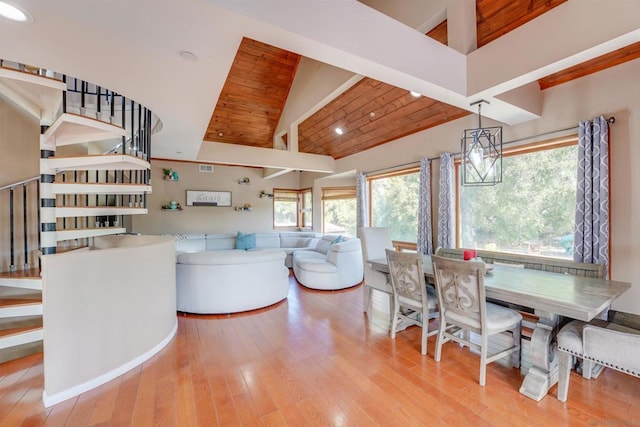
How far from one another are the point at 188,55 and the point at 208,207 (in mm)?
5905

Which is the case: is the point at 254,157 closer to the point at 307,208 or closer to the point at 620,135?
the point at 307,208

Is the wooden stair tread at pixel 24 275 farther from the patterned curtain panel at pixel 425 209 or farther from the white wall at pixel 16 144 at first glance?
the patterned curtain panel at pixel 425 209

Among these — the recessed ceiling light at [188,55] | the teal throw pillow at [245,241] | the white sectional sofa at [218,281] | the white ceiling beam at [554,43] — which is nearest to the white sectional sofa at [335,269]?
the white sectional sofa at [218,281]

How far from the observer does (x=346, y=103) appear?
5.03 m

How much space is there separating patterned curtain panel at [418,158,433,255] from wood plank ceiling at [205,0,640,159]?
0.71m

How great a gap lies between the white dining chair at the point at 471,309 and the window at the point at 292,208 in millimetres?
5919

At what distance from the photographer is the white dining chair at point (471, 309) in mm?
2150

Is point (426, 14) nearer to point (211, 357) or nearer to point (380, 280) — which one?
point (380, 280)

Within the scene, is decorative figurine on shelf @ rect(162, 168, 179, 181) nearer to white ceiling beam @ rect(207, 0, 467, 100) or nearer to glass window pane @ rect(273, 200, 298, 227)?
glass window pane @ rect(273, 200, 298, 227)

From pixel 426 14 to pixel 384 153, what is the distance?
8.83 feet

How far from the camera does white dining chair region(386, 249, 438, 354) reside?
8.60 ft

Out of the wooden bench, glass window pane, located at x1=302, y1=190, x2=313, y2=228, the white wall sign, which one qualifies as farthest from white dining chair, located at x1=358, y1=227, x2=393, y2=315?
the white wall sign

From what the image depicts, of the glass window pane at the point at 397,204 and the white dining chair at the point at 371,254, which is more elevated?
the glass window pane at the point at 397,204

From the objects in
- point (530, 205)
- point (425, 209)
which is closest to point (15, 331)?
point (425, 209)
